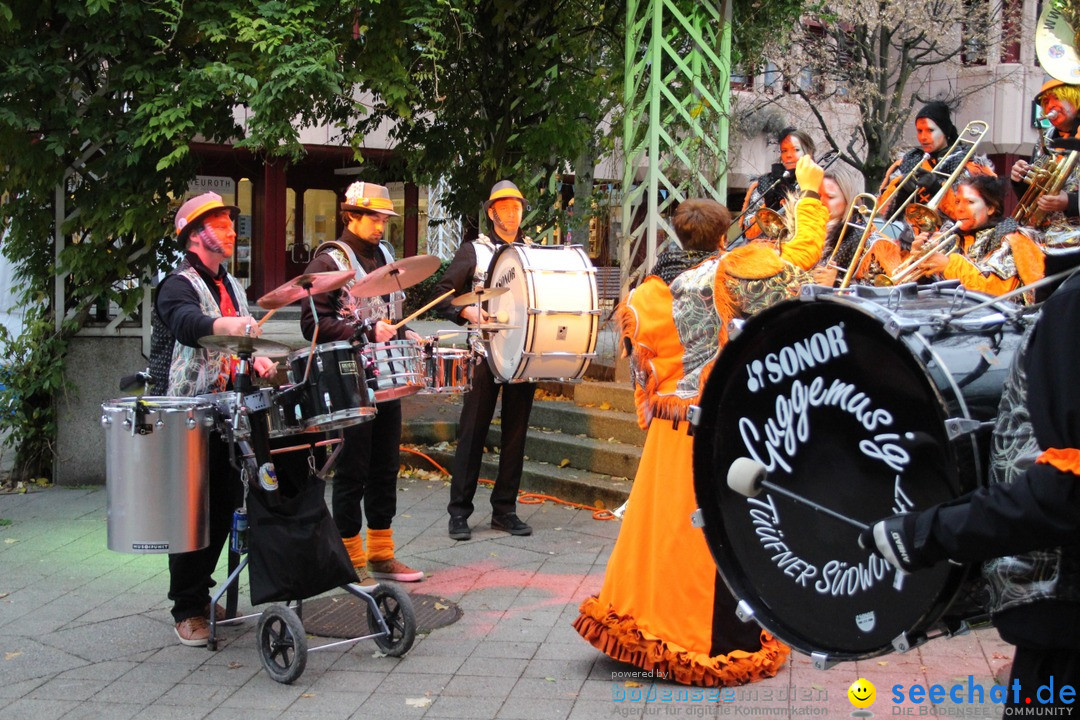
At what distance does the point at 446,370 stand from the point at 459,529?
1.60 m

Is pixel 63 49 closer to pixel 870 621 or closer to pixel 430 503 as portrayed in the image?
pixel 430 503

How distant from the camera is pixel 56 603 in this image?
604cm

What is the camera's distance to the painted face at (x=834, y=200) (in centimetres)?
668

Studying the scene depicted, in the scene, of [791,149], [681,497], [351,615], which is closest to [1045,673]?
[681,497]

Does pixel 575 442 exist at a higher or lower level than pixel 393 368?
lower

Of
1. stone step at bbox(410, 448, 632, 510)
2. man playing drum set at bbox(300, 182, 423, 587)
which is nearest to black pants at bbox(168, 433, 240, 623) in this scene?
man playing drum set at bbox(300, 182, 423, 587)

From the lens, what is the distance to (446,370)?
19.6 ft

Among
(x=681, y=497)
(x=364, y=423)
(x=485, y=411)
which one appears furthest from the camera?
(x=485, y=411)

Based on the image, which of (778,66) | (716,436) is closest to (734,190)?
(778,66)

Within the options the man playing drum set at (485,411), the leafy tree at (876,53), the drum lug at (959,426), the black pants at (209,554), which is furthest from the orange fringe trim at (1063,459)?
the leafy tree at (876,53)

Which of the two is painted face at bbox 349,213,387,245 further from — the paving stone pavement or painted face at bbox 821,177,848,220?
painted face at bbox 821,177,848,220

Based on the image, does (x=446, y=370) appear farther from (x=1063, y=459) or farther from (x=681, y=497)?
(x=1063, y=459)

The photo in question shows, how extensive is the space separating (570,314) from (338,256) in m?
1.56

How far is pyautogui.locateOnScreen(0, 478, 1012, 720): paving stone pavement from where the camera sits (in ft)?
15.1
